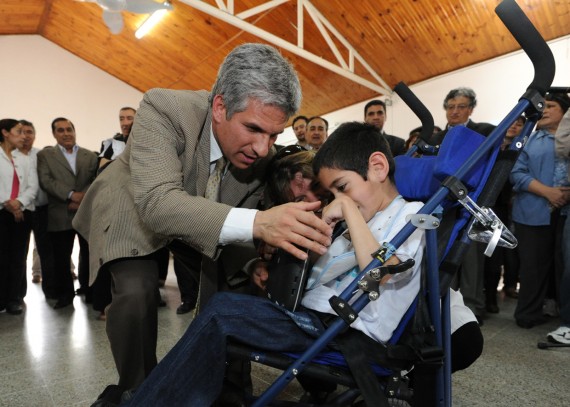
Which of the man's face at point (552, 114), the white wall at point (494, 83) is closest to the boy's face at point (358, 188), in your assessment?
the man's face at point (552, 114)

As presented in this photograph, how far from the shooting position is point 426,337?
104cm

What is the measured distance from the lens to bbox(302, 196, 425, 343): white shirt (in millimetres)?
1073

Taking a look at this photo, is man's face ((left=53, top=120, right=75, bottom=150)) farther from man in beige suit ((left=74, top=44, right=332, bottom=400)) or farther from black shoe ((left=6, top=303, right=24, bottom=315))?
man in beige suit ((left=74, top=44, right=332, bottom=400))

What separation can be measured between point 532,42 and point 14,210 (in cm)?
366

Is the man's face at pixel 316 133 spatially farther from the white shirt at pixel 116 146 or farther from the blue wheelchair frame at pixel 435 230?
the blue wheelchair frame at pixel 435 230

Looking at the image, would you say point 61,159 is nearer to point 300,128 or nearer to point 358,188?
point 300,128

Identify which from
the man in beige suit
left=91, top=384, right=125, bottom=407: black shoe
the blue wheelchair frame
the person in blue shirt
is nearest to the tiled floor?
the person in blue shirt

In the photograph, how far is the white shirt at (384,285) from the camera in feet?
3.52

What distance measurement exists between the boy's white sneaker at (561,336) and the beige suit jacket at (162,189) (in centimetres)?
192

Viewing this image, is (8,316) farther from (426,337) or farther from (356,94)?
(356,94)

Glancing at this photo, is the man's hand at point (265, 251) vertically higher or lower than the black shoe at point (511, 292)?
higher

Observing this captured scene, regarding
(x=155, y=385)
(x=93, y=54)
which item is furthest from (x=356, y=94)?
(x=155, y=385)

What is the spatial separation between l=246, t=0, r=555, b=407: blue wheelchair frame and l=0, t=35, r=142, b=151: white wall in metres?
10.1

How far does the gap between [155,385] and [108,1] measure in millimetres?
3577
